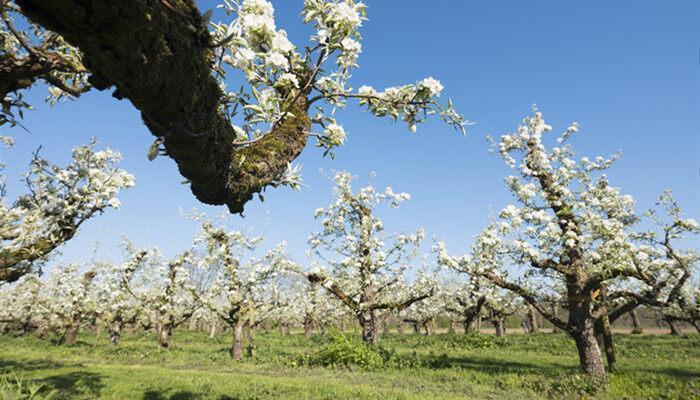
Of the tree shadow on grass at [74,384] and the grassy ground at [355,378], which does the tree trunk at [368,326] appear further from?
the tree shadow on grass at [74,384]

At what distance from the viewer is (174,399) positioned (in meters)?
11.0

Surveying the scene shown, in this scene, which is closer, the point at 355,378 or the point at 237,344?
the point at 355,378

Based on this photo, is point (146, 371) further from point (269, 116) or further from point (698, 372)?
point (698, 372)

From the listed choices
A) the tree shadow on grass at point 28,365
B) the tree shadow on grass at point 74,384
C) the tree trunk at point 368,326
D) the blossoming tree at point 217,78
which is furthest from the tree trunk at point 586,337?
the tree shadow on grass at point 28,365

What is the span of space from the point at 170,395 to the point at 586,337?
14.3 meters

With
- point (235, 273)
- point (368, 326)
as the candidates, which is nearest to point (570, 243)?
point (368, 326)

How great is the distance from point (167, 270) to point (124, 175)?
21.7m

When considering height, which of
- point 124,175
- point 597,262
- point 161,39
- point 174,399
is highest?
point 124,175

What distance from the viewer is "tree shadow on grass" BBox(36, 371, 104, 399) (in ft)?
38.1

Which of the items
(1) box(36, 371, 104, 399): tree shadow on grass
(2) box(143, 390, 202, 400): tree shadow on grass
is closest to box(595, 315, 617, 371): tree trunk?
(2) box(143, 390, 202, 400): tree shadow on grass

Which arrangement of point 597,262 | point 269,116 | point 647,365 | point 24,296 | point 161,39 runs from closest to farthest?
point 161,39
point 269,116
point 597,262
point 647,365
point 24,296

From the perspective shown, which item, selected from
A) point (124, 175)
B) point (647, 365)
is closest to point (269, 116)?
point (124, 175)

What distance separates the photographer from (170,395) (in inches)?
452

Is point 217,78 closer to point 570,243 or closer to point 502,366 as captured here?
point 570,243
